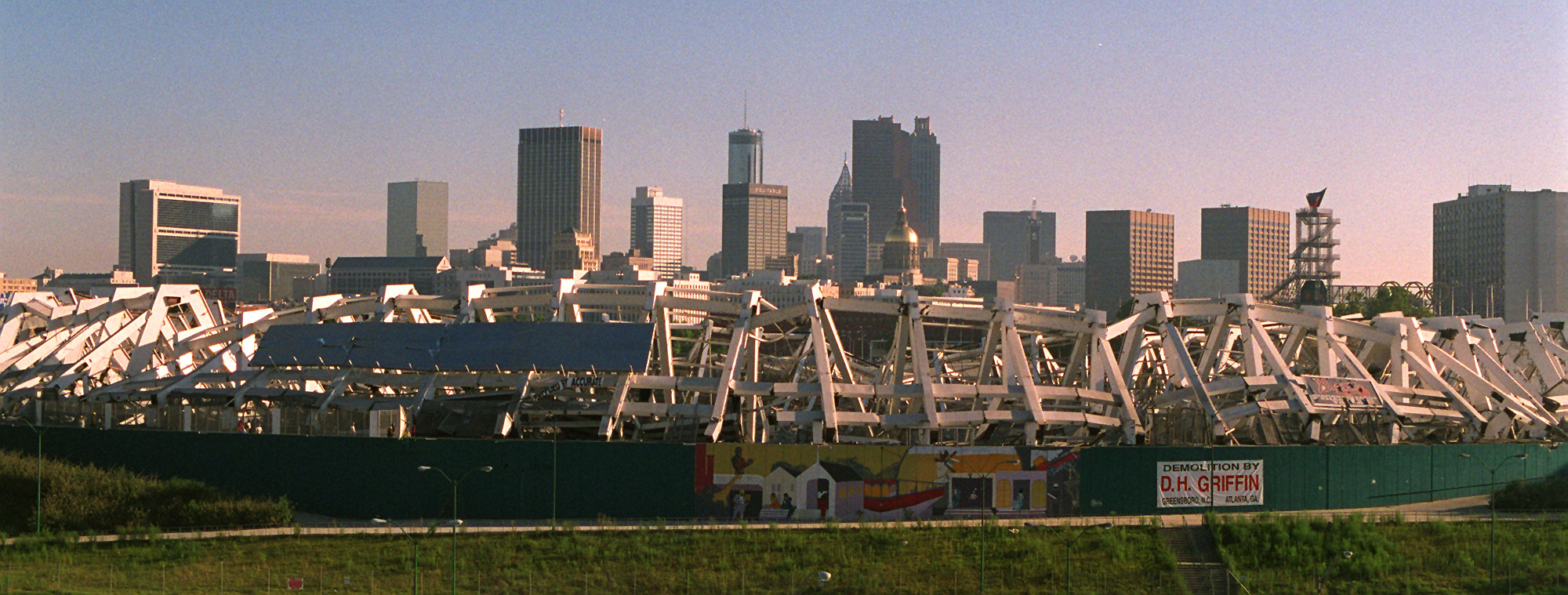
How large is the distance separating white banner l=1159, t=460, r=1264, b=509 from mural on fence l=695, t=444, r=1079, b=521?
4.16 metres

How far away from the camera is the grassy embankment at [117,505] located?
218 feet

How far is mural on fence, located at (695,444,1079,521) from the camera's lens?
219 ft

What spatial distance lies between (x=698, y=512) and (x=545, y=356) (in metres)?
13.1

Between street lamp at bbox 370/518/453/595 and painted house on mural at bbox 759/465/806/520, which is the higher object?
painted house on mural at bbox 759/465/806/520

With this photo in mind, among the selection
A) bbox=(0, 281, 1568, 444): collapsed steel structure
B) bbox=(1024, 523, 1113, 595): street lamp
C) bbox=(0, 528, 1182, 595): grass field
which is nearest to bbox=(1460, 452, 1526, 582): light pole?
bbox=(0, 281, 1568, 444): collapsed steel structure

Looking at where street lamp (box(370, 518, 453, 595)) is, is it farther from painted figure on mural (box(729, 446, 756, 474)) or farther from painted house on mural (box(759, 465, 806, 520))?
painted house on mural (box(759, 465, 806, 520))

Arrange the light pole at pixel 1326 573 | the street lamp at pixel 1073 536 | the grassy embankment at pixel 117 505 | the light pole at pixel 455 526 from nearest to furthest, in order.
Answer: the light pole at pixel 455 526 < the street lamp at pixel 1073 536 < the light pole at pixel 1326 573 < the grassy embankment at pixel 117 505

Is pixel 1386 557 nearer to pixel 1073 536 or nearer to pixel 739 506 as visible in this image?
pixel 1073 536

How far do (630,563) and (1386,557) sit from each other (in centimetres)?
2753

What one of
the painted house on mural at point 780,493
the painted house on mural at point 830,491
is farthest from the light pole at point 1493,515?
the painted house on mural at point 780,493

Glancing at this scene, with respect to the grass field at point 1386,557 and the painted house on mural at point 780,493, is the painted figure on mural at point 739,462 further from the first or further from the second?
the grass field at point 1386,557

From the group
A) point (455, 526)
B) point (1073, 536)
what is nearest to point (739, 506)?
point (1073, 536)

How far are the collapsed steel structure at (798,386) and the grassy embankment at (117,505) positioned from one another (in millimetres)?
6332

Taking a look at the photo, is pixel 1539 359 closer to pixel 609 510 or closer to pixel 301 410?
pixel 609 510
